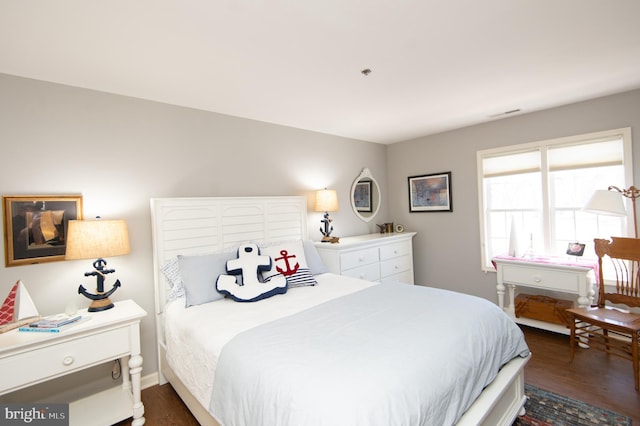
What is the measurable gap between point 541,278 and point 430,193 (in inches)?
66.0

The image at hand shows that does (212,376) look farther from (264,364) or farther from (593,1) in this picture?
(593,1)

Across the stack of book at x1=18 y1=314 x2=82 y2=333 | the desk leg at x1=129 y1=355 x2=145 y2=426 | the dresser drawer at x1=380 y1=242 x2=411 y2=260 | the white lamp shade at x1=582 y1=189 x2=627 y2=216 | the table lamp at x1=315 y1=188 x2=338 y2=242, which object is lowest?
the desk leg at x1=129 y1=355 x2=145 y2=426

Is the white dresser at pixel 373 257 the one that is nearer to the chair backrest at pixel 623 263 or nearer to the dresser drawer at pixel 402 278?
the dresser drawer at pixel 402 278

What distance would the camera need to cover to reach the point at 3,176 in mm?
1946

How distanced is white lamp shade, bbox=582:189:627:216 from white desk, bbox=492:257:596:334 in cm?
51

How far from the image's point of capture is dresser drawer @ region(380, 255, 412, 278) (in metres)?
3.78

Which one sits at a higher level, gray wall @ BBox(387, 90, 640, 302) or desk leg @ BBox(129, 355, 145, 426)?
gray wall @ BBox(387, 90, 640, 302)

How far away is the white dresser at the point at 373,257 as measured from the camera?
3.28 meters

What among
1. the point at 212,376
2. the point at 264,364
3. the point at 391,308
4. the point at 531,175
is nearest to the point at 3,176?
the point at 212,376

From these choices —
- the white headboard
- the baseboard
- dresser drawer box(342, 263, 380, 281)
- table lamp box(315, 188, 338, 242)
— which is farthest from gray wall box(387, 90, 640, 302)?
the baseboard

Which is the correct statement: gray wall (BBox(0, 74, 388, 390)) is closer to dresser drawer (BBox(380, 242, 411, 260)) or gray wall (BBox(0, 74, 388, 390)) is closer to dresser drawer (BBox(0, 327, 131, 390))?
dresser drawer (BBox(0, 327, 131, 390))

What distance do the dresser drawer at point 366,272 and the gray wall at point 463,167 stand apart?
1046 millimetres

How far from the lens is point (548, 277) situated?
295cm

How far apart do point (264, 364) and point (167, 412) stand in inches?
53.8
